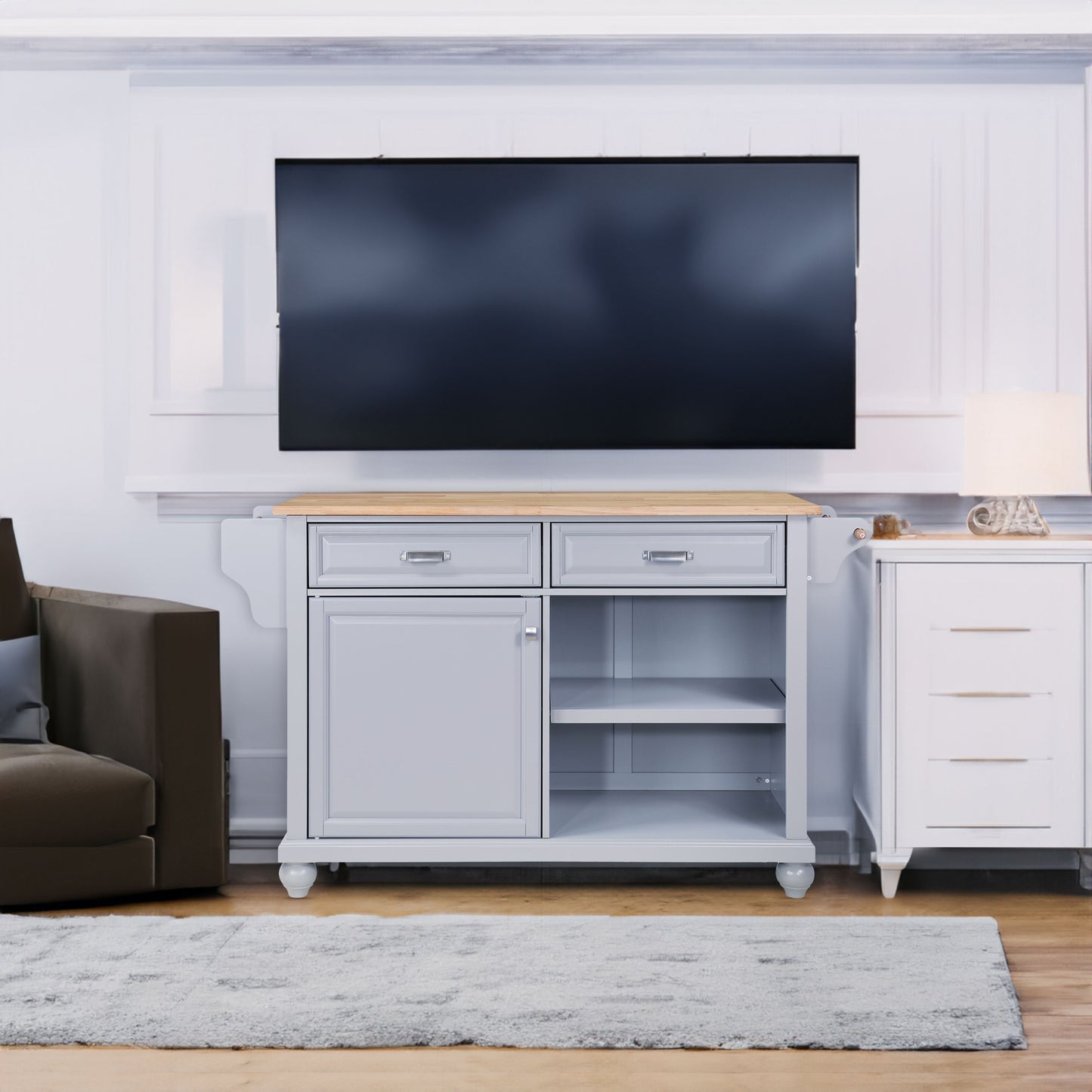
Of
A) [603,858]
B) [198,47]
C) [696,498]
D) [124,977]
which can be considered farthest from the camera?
[198,47]

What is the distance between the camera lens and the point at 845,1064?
174 cm

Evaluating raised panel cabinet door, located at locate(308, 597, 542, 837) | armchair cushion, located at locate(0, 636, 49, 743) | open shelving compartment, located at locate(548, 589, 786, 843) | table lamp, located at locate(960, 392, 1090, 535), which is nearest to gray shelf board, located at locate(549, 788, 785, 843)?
open shelving compartment, located at locate(548, 589, 786, 843)

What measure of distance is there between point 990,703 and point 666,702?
2.51ft

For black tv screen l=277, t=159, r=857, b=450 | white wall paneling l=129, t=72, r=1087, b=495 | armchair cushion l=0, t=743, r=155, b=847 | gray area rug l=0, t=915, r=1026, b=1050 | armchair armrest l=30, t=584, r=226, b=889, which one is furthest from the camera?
white wall paneling l=129, t=72, r=1087, b=495

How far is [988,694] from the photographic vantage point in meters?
2.51

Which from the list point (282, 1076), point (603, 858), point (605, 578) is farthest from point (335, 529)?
point (282, 1076)

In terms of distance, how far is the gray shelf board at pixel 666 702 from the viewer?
2555 mm

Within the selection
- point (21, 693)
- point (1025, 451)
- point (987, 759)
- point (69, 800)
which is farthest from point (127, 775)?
point (1025, 451)

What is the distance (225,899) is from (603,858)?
35.6 inches

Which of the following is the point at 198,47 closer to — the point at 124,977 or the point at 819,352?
the point at 819,352

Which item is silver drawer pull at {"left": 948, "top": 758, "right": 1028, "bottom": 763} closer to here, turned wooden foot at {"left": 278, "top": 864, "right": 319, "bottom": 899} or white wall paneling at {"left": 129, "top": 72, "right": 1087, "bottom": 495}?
white wall paneling at {"left": 129, "top": 72, "right": 1087, "bottom": 495}

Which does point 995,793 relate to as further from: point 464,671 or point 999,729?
point 464,671

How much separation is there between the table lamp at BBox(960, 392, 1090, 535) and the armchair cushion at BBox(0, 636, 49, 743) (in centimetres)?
239

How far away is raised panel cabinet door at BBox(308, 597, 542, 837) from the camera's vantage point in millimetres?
2531
